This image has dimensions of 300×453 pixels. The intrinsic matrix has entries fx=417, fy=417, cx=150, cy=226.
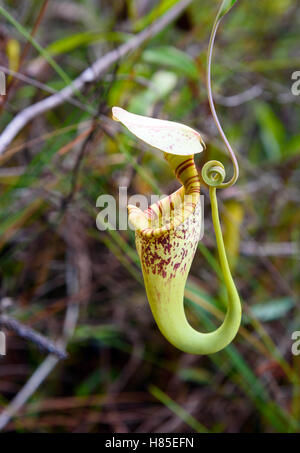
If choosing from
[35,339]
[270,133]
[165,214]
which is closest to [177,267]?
[165,214]

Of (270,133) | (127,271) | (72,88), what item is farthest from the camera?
(270,133)

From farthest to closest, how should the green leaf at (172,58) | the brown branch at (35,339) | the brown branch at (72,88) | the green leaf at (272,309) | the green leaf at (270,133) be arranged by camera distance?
the green leaf at (270,133)
the green leaf at (272,309)
the green leaf at (172,58)
the brown branch at (72,88)
the brown branch at (35,339)

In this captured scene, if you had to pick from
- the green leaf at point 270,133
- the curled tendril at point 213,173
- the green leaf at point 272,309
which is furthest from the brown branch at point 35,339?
the green leaf at point 270,133

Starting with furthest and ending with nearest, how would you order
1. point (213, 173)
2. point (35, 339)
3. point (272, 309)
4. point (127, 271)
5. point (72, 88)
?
point (127, 271) → point (272, 309) → point (72, 88) → point (35, 339) → point (213, 173)

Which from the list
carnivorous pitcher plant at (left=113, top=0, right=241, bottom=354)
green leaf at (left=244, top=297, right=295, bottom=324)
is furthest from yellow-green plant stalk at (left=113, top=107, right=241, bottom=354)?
green leaf at (left=244, top=297, right=295, bottom=324)

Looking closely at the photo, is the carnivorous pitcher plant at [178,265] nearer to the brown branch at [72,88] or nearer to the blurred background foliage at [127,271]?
the brown branch at [72,88]

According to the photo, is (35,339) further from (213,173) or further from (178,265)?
(213,173)

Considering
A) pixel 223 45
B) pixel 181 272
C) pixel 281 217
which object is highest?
pixel 223 45

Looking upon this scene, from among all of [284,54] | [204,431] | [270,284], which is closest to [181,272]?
[204,431]
